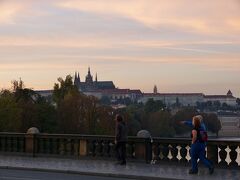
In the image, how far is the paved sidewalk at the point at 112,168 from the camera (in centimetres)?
1771

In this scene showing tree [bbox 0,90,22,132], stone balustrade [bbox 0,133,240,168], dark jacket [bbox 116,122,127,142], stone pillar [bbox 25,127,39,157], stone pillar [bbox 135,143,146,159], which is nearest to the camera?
stone balustrade [bbox 0,133,240,168]

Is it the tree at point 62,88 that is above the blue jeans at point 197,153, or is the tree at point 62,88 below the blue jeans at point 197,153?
above

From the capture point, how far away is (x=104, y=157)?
2270cm

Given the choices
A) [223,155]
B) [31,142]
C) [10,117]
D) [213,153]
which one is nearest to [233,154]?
[223,155]

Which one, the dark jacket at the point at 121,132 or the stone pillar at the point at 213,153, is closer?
the stone pillar at the point at 213,153

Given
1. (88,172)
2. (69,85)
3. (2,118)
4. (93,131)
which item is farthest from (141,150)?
(69,85)

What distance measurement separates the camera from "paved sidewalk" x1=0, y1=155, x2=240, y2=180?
17.7 meters

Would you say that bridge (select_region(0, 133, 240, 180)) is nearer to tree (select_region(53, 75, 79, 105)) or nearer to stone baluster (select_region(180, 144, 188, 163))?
stone baluster (select_region(180, 144, 188, 163))

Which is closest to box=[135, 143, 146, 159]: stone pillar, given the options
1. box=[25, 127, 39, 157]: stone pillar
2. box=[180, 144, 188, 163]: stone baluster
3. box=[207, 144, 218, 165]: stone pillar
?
box=[180, 144, 188, 163]: stone baluster

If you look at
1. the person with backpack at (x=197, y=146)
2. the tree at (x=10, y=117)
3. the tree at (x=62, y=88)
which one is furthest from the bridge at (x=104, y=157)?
the tree at (x=62, y=88)

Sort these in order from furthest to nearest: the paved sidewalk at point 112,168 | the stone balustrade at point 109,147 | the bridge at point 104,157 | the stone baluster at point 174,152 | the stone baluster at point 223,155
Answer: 1. the stone baluster at point 174,152
2. the stone balustrade at point 109,147
3. the stone baluster at point 223,155
4. the bridge at point 104,157
5. the paved sidewalk at point 112,168

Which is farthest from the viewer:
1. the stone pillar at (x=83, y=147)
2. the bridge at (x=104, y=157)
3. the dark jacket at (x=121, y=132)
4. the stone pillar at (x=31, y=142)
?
the stone pillar at (x=31, y=142)

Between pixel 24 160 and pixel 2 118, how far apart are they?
2432 inches

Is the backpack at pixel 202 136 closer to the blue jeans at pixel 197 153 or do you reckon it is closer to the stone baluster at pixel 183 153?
the blue jeans at pixel 197 153
